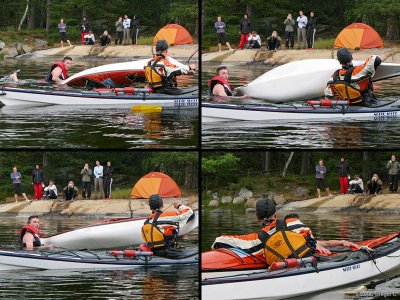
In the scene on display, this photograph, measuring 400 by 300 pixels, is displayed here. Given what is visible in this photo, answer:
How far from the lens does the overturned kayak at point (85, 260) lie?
1295 centimetres

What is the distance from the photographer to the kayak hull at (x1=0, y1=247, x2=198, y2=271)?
42.5 feet

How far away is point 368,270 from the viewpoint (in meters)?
12.5

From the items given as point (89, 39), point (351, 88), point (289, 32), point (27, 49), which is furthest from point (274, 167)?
point (351, 88)

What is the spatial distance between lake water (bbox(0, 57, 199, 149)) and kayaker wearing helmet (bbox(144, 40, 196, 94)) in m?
0.30

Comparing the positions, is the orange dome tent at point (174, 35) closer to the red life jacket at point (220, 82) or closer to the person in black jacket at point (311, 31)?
the person in black jacket at point (311, 31)

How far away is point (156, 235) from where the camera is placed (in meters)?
13.0

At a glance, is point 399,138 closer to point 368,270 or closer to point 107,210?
point 368,270

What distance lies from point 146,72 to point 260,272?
4912 millimetres

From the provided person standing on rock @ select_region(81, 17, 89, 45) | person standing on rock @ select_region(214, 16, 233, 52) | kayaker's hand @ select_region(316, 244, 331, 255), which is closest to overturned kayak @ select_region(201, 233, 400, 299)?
kayaker's hand @ select_region(316, 244, 331, 255)

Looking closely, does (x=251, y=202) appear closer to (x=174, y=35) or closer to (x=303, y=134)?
(x=174, y=35)

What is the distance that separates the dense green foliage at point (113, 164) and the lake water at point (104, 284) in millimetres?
8121

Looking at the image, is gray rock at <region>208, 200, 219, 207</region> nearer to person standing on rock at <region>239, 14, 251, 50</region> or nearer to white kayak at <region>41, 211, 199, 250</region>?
person standing on rock at <region>239, 14, 251, 50</region>

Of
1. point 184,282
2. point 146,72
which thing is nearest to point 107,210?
point 146,72

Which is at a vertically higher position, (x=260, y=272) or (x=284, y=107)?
(x=284, y=107)
